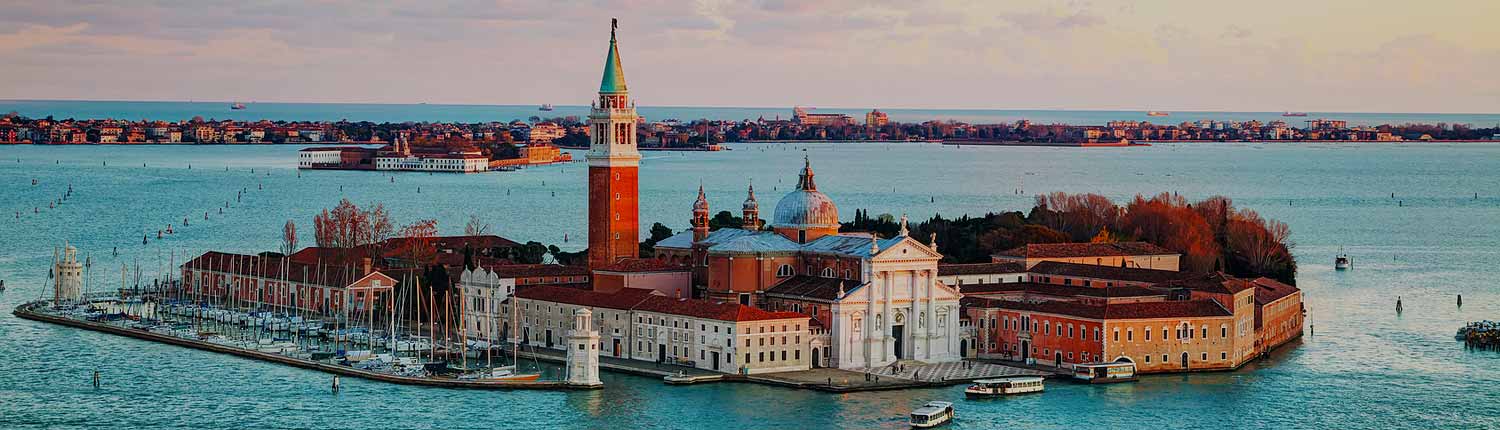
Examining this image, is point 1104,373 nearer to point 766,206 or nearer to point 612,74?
point 612,74

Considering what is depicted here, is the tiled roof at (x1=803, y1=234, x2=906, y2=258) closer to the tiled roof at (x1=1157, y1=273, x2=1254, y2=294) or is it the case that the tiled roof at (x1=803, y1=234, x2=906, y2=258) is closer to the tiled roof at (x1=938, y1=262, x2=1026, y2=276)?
the tiled roof at (x1=938, y1=262, x2=1026, y2=276)

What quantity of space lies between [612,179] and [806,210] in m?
4.85

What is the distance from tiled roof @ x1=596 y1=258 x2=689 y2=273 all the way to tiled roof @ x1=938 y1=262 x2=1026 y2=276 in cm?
518

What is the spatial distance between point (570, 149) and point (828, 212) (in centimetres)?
14402

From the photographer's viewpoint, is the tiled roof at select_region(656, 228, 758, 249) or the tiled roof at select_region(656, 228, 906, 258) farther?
the tiled roof at select_region(656, 228, 758, 249)

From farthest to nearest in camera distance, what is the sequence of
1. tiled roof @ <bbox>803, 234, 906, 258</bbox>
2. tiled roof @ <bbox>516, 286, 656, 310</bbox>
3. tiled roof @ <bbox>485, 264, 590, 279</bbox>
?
tiled roof @ <bbox>485, 264, 590, 279</bbox>
tiled roof @ <bbox>516, 286, 656, 310</bbox>
tiled roof @ <bbox>803, 234, 906, 258</bbox>

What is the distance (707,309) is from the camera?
3675cm

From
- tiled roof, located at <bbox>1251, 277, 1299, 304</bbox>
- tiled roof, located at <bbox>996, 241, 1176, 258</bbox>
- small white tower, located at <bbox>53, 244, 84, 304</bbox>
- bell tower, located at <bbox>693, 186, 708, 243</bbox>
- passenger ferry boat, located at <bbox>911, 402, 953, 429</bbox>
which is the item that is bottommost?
passenger ferry boat, located at <bbox>911, 402, 953, 429</bbox>

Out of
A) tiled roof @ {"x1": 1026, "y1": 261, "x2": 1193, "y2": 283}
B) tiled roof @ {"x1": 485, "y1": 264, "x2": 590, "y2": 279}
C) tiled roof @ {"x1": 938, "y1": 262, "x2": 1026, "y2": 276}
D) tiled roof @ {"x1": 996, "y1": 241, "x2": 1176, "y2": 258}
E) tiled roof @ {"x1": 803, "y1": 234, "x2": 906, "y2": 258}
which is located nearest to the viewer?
tiled roof @ {"x1": 803, "y1": 234, "x2": 906, "y2": 258}

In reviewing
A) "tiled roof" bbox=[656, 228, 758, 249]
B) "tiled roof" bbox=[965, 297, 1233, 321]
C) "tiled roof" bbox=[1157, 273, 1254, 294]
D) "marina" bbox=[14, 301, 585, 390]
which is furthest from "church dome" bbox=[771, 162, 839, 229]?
"marina" bbox=[14, 301, 585, 390]

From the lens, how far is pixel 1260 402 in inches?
1356

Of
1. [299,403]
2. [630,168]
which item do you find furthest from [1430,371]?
[299,403]

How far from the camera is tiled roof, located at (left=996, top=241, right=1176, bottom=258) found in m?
45.3

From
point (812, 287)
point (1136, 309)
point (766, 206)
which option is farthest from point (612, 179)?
point (766, 206)
